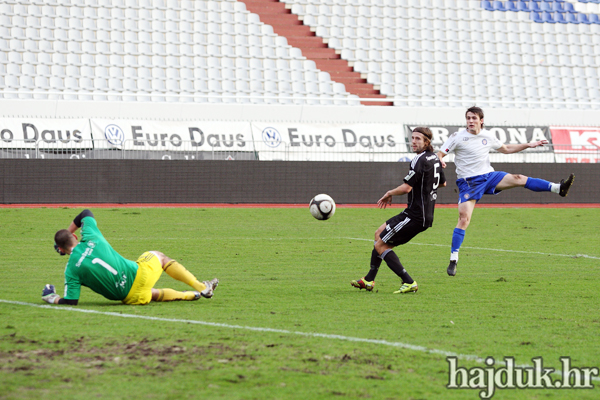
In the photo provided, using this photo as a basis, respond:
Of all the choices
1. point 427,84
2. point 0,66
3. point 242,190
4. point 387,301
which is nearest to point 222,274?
point 387,301

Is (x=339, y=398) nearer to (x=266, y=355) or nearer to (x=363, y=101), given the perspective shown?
(x=266, y=355)

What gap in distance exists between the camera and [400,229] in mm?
7992

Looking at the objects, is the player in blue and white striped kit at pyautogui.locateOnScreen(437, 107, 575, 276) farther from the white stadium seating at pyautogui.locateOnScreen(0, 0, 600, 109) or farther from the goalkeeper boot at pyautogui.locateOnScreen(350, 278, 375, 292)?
the white stadium seating at pyautogui.locateOnScreen(0, 0, 600, 109)

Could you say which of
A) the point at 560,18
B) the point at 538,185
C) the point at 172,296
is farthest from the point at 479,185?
the point at 560,18

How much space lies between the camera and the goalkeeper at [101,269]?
6598mm

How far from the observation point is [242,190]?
21391 mm

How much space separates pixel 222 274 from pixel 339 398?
5317mm

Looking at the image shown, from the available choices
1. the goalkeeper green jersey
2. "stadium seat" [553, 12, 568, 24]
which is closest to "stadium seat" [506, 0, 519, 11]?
"stadium seat" [553, 12, 568, 24]

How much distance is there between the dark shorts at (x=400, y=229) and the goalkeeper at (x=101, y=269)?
7.47 feet

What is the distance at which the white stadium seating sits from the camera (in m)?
24.6

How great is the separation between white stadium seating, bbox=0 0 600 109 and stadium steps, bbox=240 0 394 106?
0.31 meters

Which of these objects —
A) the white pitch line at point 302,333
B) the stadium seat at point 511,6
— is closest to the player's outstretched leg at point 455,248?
the white pitch line at point 302,333

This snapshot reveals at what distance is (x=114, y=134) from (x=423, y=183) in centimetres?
1540

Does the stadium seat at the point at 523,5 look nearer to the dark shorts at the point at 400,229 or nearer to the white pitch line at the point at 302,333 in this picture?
the dark shorts at the point at 400,229
